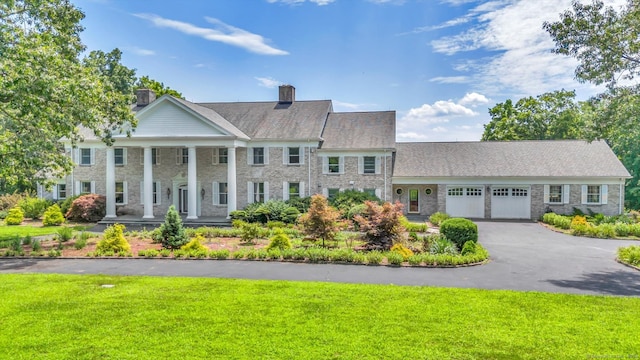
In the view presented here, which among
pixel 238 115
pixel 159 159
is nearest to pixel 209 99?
pixel 238 115

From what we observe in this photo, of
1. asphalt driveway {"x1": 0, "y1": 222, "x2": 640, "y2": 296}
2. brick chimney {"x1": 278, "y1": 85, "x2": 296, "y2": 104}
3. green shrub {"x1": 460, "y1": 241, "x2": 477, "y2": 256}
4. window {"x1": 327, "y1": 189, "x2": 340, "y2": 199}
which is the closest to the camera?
asphalt driveway {"x1": 0, "y1": 222, "x2": 640, "y2": 296}

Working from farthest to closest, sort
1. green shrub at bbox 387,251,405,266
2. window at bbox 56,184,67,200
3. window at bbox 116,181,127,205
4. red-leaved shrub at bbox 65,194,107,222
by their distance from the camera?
window at bbox 56,184,67,200
window at bbox 116,181,127,205
red-leaved shrub at bbox 65,194,107,222
green shrub at bbox 387,251,405,266

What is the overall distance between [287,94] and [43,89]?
72.6ft

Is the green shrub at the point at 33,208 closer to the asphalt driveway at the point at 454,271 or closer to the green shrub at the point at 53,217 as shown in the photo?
the green shrub at the point at 53,217

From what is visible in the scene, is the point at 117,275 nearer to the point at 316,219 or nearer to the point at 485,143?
the point at 316,219

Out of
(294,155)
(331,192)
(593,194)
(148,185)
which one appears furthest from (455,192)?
(148,185)

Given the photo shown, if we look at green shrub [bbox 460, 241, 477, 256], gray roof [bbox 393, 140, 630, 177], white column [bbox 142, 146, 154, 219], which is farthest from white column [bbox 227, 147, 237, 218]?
green shrub [bbox 460, 241, 477, 256]

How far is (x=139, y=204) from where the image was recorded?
29.6 meters

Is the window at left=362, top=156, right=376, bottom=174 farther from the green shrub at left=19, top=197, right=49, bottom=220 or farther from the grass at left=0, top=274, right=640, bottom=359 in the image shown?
the green shrub at left=19, top=197, right=49, bottom=220

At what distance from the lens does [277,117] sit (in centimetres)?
3142

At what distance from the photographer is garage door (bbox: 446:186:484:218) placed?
28594mm

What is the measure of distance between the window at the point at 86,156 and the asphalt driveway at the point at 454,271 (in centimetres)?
1685

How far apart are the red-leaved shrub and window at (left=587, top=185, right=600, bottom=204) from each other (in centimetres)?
3268

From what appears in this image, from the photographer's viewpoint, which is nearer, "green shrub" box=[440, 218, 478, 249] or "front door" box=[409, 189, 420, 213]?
"green shrub" box=[440, 218, 478, 249]
